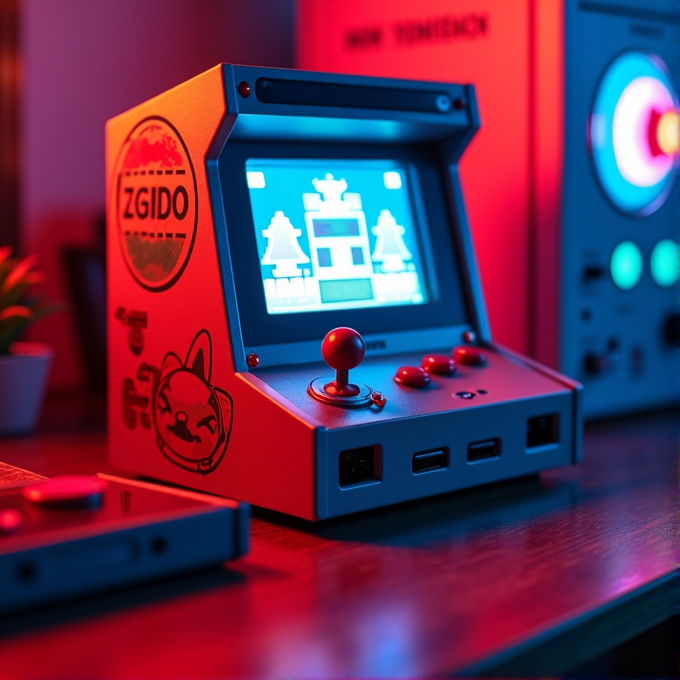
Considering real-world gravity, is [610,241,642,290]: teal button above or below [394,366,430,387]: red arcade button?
above

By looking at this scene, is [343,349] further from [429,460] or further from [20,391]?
[20,391]

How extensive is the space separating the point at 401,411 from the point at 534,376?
0.23 metres

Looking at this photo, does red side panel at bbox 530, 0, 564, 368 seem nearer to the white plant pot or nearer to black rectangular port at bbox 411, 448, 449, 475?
black rectangular port at bbox 411, 448, 449, 475

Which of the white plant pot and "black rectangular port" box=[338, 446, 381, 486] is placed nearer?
"black rectangular port" box=[338, 446, 381, 486]

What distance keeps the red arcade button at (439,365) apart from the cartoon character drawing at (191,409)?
0.21m

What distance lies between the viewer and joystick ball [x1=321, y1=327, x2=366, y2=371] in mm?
805

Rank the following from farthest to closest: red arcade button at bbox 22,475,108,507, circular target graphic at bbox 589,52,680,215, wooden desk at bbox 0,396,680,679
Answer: circular target graphic at bbox 589,52,680,215 → red arcade button at bbox 22,475,108,507 → wooden desk at bbox 0,396,680,679

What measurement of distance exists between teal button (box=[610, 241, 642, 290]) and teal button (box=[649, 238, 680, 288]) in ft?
0.13

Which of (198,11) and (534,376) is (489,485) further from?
(198,11)

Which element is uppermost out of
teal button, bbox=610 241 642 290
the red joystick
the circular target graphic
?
the circular target graphic

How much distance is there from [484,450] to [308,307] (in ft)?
0.72

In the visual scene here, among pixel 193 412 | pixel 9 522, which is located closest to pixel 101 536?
pixel 9 522

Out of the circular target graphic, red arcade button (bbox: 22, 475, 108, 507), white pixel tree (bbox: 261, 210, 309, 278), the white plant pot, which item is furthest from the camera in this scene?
the circular target graphic

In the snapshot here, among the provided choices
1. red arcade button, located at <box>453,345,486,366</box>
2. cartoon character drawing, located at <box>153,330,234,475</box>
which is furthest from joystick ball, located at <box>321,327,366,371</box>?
red arcade button, located at <box>453,345,486,366</box>
